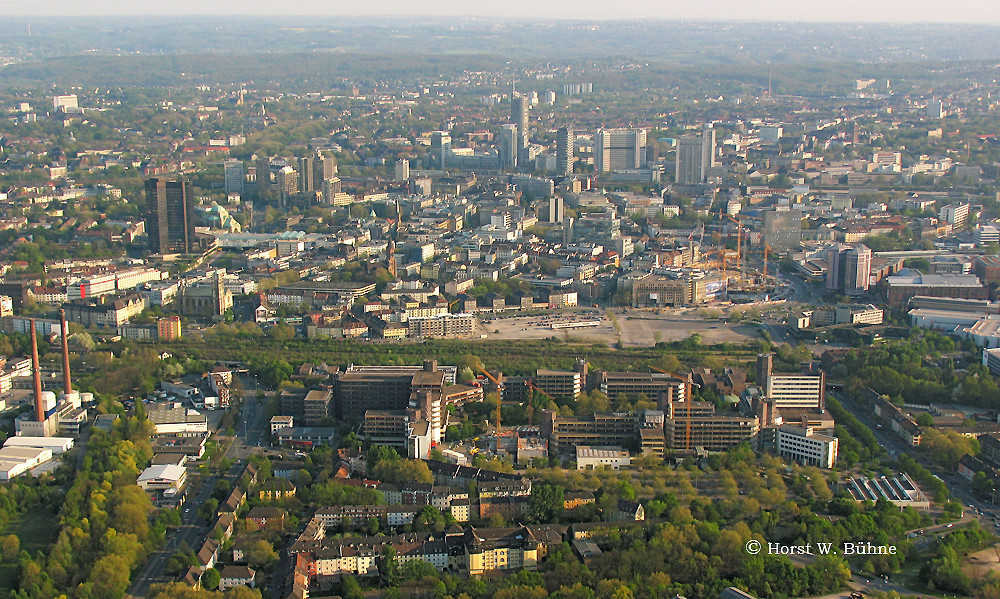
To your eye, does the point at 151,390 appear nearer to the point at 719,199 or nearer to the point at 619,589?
the point at 619,589

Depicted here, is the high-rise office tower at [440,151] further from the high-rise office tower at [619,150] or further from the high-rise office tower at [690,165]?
the high-rise office tower at [690,165]

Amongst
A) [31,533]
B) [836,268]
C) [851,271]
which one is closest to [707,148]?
[836,268]

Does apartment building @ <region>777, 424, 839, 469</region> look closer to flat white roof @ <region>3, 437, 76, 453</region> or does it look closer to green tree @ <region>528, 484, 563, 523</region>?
green tree @ <region>528, 484, 563, 523</region>

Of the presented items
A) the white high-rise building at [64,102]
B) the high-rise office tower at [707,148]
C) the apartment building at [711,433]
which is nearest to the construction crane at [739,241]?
the high-rise office tower at [707,148]

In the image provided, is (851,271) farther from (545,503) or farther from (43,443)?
(43,443)

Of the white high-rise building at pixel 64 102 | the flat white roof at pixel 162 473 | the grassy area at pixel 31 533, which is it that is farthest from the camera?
the white high-rise building at pixel 64 102
